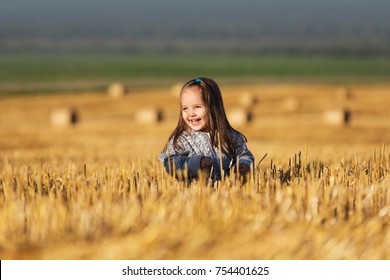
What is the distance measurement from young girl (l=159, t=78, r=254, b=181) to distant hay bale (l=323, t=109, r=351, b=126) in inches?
567

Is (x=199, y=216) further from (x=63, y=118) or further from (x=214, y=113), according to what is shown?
(x=63, y=118)

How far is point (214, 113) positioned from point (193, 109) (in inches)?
5.8

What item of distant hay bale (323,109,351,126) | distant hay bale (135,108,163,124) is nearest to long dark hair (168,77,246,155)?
distant hay bale (323,109,351,126)

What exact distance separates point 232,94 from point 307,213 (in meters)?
27.4

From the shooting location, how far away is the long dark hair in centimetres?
636

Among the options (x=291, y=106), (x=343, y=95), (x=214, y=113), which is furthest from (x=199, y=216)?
(x=343, y=95)

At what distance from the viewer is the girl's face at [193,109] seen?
6387 mm

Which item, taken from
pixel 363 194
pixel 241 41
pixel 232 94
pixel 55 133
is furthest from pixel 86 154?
pixel 241 41

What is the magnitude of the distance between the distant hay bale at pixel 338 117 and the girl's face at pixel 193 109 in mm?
14594

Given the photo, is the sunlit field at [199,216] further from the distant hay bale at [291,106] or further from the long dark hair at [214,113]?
the distant hay bale at [291,106]

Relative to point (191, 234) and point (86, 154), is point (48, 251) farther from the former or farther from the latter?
point (86, 154)

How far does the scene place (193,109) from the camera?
21.1 ft

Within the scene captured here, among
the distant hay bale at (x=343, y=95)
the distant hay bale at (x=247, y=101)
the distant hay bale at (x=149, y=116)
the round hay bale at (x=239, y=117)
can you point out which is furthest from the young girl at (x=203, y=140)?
the distant hay bale at (x=343, y=95)

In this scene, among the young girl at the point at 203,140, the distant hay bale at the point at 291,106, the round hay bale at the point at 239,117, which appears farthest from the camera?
the distant hay bale at the point at 291,106
